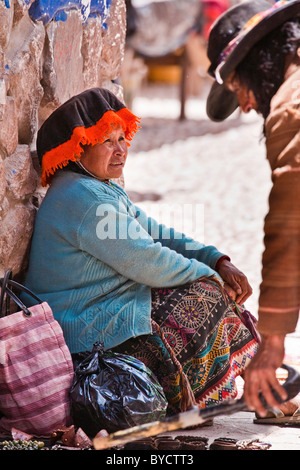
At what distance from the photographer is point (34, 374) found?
3248mm

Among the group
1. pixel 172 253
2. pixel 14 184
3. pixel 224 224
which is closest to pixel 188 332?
pixel 172 253

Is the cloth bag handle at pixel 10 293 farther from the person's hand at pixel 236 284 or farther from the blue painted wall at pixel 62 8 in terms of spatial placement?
the blue painted wall at pixel 62 8

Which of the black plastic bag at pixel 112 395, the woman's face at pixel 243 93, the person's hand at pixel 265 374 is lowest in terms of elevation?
the black plastic bag at pixel 112 395

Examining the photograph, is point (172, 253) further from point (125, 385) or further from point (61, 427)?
point (61, 427)

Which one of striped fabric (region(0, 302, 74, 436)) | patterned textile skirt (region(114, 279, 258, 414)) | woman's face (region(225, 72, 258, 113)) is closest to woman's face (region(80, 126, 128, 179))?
patterned textile skirt (region(114, 279, 258, 414))

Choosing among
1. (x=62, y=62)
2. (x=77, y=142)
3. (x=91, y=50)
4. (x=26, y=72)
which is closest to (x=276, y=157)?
(x=77, y=142)

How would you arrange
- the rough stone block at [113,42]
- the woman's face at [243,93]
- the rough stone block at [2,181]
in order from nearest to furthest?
the woman's face at [243,93] < the rough stone block at [2,181] < the rough stone block at [113,42]

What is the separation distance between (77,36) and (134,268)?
1.37m

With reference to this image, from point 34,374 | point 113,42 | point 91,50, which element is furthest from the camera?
point 113,42

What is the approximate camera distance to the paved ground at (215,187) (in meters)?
4.77

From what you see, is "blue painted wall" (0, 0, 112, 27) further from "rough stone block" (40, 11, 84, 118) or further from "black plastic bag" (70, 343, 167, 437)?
"black plastic bag" (70, 343, 167, 437)

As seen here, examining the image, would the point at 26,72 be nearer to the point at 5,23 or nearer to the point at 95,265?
the point at 5,23

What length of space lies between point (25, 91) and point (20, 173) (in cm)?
35

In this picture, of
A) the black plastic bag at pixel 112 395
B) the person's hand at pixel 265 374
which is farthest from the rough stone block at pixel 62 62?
the person's hand at pixel 265 374
